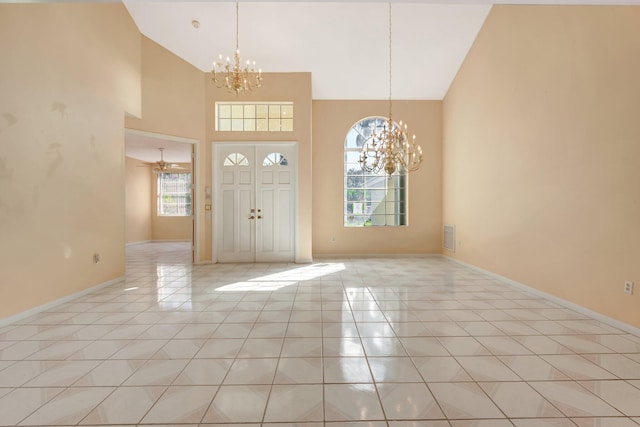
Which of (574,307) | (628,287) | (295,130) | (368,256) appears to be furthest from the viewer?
(368,256)

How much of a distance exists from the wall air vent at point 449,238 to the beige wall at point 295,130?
3.28 m

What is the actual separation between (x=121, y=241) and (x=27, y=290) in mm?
1650

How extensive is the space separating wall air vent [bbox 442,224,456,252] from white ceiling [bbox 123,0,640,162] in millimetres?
3342

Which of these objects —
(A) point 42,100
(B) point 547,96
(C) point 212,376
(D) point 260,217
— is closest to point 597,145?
(B) point 547,96

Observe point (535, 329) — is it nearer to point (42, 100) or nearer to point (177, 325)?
point (177, 325)

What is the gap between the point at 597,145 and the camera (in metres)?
3.11

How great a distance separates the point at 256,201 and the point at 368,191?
9.28ft

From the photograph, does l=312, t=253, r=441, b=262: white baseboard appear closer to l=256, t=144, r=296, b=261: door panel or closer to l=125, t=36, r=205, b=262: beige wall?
l=256, t=144, r=296, b=261: door panel

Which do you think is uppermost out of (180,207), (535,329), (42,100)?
(42,100)

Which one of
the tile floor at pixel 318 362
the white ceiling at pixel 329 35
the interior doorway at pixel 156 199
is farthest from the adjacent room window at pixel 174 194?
the tile floor at pixel 318 362

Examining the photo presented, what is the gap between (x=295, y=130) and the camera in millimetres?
6191

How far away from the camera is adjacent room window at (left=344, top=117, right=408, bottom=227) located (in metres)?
7.20

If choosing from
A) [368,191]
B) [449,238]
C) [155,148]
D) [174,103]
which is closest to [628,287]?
[449,238]

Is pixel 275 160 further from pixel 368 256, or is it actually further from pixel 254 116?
pixel 368 256
